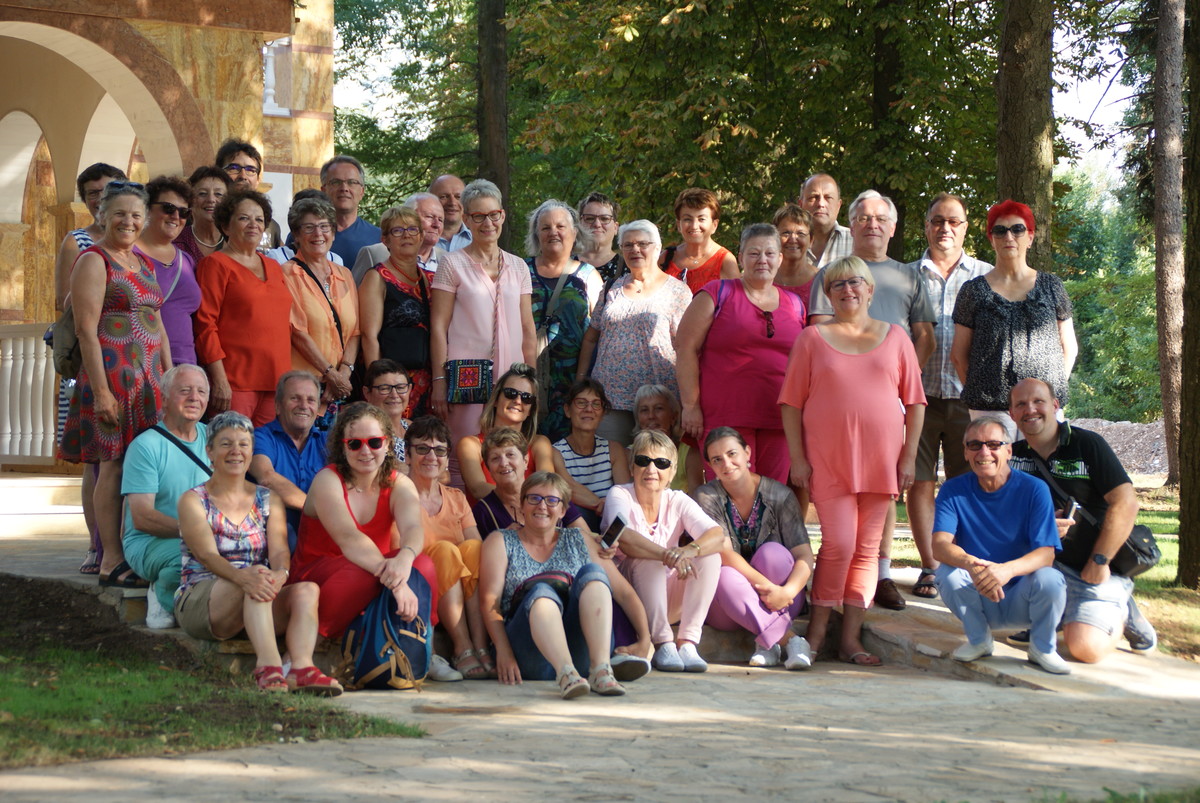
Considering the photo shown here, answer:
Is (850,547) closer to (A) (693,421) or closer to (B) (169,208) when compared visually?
(A) (693,421)

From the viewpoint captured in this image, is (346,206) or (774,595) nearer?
(774,595)

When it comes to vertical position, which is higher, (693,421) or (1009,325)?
(1009,325)

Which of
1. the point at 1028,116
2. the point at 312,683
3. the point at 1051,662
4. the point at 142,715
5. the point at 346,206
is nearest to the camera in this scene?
the point at 142,715

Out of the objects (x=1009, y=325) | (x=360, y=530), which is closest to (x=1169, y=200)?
(x=1009, y=325)

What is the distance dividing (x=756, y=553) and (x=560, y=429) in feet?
4.23

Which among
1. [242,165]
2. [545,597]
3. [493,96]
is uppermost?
[493,96]

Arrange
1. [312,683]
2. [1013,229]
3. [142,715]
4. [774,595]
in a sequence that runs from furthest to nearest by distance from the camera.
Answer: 1. [1013,229]
2. [774,595]
3. [312,683]
4. [142,715]

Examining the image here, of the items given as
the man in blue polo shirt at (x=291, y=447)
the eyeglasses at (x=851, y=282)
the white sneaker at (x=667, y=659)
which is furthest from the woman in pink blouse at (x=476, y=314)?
the eyeglasses at (x=851, y=282)

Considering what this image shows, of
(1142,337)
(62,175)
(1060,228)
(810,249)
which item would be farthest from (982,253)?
(1142,337)

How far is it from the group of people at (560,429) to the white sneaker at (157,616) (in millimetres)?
18

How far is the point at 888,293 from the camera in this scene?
6.69m

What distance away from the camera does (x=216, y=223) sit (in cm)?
645

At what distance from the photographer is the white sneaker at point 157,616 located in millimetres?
5793

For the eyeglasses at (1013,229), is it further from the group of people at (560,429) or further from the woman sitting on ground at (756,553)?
the woman sitting on ground at (756,553)
